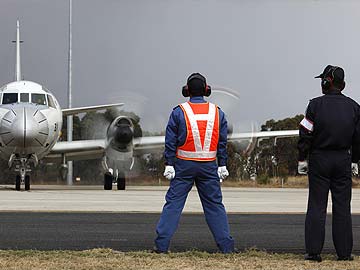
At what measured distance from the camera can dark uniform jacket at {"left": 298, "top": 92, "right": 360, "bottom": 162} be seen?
8.20 metres

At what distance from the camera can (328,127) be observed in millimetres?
8195

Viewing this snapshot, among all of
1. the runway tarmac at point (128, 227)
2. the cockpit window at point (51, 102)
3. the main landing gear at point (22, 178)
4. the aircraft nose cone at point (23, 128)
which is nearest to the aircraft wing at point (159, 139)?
the cockpit window at point (51, 102)

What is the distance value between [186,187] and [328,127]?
5.09ft

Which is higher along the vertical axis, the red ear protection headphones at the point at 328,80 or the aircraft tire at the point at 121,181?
the red ear protection headphones at the point at 328,80

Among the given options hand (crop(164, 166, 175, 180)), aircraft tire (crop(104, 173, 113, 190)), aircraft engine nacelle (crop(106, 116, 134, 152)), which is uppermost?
hand (crop(164, 166, 175, 180))

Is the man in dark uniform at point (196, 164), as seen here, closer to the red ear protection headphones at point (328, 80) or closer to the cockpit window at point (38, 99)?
the red ear protection headphones at point (328, 80)

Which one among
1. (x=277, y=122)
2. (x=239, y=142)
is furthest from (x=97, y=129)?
(x=277, y=122)

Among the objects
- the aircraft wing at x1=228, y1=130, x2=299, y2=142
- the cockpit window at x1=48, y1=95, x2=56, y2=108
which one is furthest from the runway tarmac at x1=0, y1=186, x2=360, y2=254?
the aircraft wing at x1=228, y1=130, x2=299, y2=142

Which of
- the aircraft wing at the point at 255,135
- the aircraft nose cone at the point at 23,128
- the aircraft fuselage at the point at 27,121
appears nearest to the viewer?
the aircraft nose cone at the point at 23,128

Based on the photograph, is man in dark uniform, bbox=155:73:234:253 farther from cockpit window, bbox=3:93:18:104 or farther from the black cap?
cockpit window, bbox=3:93:18:104

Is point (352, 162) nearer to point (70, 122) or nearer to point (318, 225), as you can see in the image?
point (318, 225)

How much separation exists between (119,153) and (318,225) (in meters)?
20.7

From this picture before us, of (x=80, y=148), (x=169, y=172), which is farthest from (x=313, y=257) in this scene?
(x=80, y=148)

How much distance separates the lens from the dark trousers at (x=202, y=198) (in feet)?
27.9
